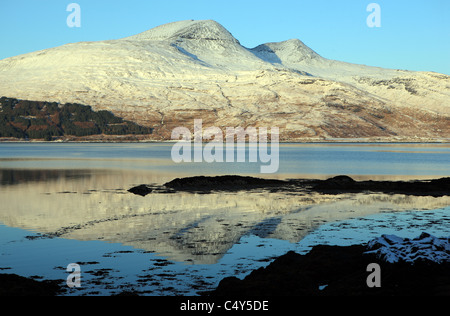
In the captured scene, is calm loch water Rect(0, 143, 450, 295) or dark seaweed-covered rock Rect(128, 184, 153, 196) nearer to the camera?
calm loch water Rect(0, 143, 450, 295)

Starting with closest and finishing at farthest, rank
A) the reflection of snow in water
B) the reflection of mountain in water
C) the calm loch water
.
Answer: the reflection of snow in water → the calm loch water → the reflection of mountain in water

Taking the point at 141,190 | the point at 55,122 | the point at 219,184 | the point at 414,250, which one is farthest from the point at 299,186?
the point at 55,122

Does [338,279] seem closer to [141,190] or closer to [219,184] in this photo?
[141,190]

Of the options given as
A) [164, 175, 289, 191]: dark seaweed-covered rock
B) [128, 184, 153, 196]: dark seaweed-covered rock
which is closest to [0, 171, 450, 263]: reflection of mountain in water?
[128, 184, 153, 196]: dark seaweed-covered rock

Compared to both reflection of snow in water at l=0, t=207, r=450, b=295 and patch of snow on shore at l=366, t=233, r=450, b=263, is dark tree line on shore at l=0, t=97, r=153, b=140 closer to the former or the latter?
reflection of snow in water at l=0, t=207, r=450, b=295

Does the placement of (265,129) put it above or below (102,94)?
below

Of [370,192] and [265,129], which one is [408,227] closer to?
[370,192]

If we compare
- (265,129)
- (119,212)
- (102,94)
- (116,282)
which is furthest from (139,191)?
(102,94)
